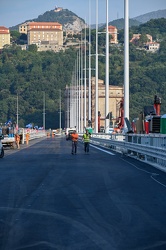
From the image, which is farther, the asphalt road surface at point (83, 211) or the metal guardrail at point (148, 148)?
the metal guardrail at point (148, 148)

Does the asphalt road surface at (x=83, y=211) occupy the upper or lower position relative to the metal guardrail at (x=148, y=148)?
lower

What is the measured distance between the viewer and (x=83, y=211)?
14.5m

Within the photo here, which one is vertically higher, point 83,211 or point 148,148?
point 148,148

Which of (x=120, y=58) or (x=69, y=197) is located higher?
(x=120, y=58)

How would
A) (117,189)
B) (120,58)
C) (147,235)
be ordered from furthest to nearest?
1. (120,58)
2. (117,189)
3. (147,235)

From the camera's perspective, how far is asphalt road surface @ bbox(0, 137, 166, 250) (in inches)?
444

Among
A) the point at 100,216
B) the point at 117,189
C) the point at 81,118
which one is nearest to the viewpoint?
the point at 100,216

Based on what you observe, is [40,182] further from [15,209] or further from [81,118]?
[81,118]

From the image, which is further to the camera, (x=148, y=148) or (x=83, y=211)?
(x=148, y=148)

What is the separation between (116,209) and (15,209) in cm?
186

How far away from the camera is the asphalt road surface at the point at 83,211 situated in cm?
1128

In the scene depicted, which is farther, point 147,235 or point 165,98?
point 165,98

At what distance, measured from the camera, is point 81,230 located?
482 inches

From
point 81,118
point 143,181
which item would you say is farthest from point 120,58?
point 143,181
